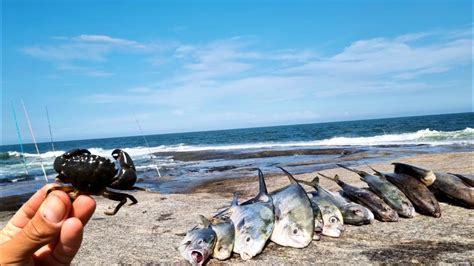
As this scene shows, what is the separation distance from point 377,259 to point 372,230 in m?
1.18

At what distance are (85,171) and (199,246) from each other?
112 inches

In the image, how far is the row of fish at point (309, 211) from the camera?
16.4ft

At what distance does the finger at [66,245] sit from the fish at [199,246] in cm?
276

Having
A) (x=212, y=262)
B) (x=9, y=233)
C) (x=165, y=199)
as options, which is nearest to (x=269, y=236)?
(x=212, y=262)

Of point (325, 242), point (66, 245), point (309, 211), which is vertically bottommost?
point (325, 242)

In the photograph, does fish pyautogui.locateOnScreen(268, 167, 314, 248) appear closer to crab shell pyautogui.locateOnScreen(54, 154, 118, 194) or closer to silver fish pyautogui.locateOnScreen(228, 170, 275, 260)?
silver fish pyautogui.locateOnScreen(228, 170, 275, 260)

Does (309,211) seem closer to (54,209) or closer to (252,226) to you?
(252,226)

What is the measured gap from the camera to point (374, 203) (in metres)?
6.46

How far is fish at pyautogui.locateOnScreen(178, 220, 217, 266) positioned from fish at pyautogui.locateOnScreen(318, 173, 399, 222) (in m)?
2.89

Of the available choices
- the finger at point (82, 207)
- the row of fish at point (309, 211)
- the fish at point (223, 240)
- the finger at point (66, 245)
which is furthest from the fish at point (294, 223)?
the finger at point (82, 207)

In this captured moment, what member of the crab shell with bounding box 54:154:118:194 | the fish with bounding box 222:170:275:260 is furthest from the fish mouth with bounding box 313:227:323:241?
the crab shell with bounding box 54:154:118:194

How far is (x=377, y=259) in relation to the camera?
15.8ft

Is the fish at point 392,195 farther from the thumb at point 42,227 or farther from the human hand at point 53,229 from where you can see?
the thumb at point 42,227

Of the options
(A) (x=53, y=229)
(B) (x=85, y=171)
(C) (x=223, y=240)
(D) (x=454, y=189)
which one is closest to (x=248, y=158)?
(D) (x=454, y=189)
